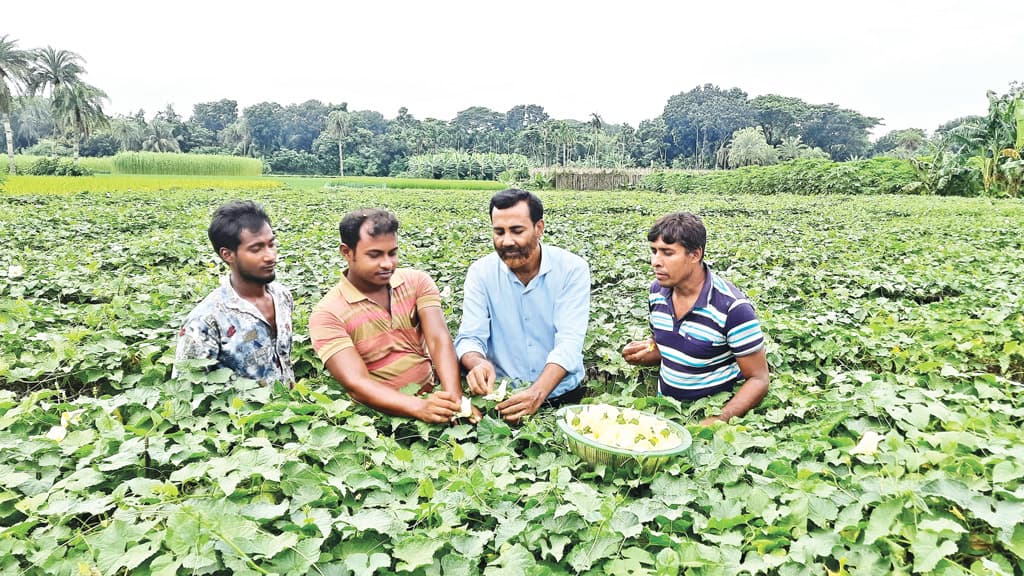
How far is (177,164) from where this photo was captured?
41.5 meters

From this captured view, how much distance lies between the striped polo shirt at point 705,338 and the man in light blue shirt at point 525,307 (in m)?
0.40

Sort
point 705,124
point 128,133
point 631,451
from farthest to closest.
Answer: point 705,124
point 128,133
point 631,451

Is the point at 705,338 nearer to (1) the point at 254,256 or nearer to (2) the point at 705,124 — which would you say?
(1) the point at 254,256

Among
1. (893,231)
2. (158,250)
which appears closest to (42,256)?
(158,250)

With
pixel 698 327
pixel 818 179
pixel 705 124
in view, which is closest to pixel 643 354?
pixel 698 327

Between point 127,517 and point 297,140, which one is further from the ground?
point 297,140

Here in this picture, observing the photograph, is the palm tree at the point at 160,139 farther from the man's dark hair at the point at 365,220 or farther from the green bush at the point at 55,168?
the man's dark hair at the point at 365,220

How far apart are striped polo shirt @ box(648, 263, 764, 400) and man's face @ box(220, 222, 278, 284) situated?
1900mm

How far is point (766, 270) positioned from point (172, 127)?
82.0 metres

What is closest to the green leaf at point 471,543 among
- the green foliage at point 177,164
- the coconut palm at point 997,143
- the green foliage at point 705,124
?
the coconut palm at point 997,143

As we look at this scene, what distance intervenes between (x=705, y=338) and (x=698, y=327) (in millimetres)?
60

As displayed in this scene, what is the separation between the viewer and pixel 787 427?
2.55m

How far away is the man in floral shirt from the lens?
2.68m

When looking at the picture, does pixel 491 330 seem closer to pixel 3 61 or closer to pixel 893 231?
pixel 893 231
